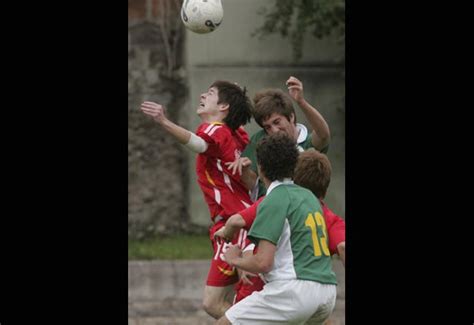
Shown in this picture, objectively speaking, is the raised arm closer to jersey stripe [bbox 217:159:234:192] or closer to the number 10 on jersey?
jersey stripe [bbox 217:159:234:192]

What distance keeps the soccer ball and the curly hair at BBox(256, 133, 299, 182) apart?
122cm

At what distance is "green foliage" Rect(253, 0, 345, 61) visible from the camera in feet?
35.9

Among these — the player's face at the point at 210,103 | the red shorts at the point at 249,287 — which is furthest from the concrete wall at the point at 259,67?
the red shorts at the point at 249,287

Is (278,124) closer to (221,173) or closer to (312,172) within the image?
(221,173)

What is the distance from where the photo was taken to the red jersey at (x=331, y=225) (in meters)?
5.73

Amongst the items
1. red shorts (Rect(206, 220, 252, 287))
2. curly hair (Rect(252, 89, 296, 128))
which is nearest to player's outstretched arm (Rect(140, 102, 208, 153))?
curly hair (Rect(252, 89, 296, 128))

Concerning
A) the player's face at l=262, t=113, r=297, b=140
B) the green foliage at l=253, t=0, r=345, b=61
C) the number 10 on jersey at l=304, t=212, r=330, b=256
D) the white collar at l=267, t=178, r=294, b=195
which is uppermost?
the green foliage at l=253, t=0, r=345, b=61

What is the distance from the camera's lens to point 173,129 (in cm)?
639

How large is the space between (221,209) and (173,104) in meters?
5.11

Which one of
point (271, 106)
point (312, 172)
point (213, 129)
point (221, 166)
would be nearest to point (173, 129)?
point (213, 129)

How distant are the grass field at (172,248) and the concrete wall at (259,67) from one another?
0.91ft

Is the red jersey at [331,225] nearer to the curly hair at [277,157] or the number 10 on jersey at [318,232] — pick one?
the number 10 on jersey at [318,232]

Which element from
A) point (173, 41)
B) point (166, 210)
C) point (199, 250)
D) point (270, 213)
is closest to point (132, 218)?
point (166, 210)
